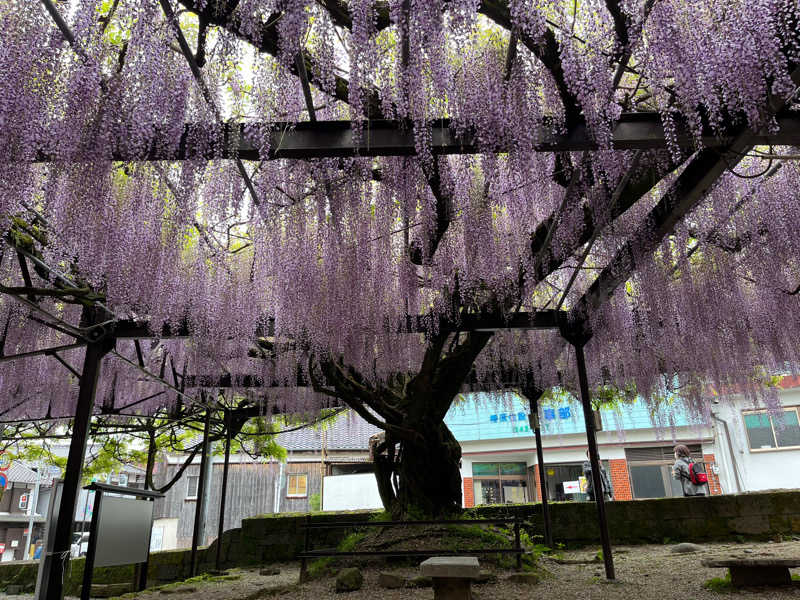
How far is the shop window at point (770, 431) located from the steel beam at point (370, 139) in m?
13.6

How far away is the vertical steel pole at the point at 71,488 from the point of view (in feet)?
13.9

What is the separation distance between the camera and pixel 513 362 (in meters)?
7.95

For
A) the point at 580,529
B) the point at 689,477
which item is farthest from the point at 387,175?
the point at 689,477

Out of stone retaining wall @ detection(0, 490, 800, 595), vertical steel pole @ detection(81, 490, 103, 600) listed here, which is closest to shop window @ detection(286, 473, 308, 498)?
stone retaining wall @ detection(0, 490, 800, 595)

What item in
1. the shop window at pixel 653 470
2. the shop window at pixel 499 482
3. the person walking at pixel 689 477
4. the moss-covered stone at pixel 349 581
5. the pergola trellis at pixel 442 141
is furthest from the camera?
the shop window at pixel 499 482

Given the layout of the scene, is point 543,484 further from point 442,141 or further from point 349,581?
point 442,141

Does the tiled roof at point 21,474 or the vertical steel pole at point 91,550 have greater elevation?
the tiled roof at point 21,474

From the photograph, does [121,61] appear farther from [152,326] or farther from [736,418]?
[736,418]

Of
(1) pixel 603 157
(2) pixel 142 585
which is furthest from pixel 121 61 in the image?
(2) pixel 142 585

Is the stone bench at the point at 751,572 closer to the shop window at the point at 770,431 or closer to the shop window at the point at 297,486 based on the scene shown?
the shop window at the point at 770,431

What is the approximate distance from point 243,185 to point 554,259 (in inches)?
99.3

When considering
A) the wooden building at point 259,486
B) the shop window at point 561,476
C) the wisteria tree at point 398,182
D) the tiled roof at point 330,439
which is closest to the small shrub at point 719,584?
the wisteria tree at point 398,182

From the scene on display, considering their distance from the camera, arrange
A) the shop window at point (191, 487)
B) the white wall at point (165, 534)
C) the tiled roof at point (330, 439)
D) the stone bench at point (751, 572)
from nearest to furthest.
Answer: the stone bench at point (751, 572) → the white wall at point (165, 534) → the shop window at point (191, 487) → the tiled roof at point (330, 439)

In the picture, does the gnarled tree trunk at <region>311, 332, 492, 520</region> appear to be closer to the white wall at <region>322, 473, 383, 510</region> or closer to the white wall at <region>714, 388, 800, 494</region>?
the white wall at <region>322, 473, 383, 510</region>
